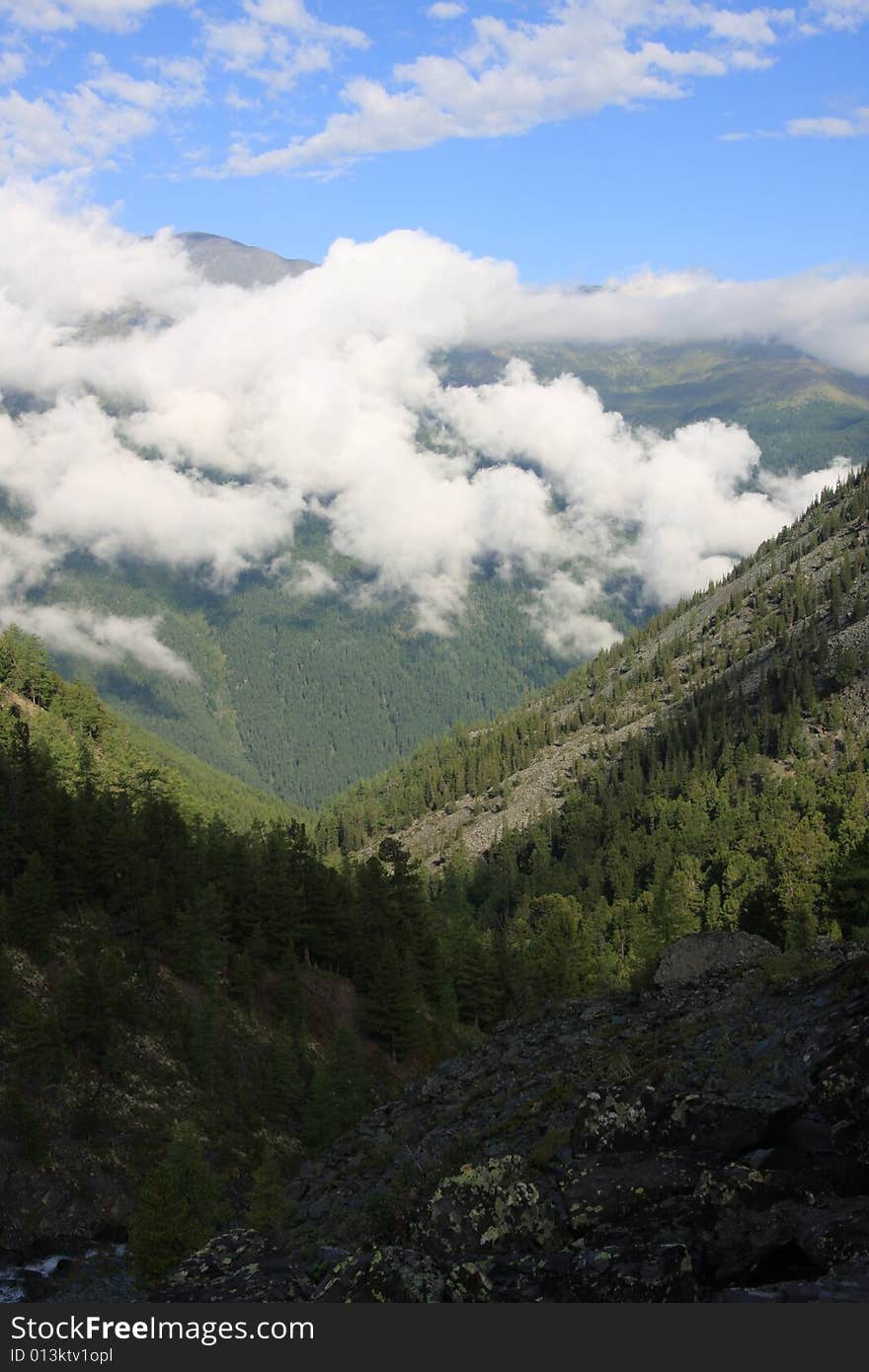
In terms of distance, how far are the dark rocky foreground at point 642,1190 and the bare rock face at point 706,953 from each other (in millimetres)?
17720

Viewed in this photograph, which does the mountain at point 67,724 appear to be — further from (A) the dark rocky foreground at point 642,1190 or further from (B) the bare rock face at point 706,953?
(A) the dark rocky foreground at point 642,1190

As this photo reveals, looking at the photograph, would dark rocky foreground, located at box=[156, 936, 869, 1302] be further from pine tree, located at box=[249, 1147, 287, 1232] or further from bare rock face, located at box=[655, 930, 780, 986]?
bare rock face, located at box=[655, 930, 780, 986]

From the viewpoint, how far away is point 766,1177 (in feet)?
73.6

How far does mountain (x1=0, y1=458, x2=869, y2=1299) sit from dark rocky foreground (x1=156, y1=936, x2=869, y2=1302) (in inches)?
4.3

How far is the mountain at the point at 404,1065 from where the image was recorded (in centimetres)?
2375

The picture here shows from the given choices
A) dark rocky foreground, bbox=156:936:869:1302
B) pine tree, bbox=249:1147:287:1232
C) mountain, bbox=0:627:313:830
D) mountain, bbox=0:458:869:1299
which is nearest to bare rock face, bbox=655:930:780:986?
mountain, bbox=0:458:869:1299

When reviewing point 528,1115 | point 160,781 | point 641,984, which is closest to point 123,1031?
point 641,984

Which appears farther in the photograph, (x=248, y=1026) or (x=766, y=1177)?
(x=248, y=1026)

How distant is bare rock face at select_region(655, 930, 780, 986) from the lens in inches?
2534

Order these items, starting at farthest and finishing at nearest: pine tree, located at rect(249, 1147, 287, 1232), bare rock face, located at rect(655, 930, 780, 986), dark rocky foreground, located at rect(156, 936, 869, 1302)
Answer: bare rock face, located at rect(655, 930, 780, 986)
pine tree, located at rect(249, 1147, 287, 1232)
dark rocky foreground, located at rect(156, 936, 869, 1302)

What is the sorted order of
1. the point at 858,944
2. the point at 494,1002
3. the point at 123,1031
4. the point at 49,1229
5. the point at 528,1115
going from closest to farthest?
1. the point at 528,1115
2. the point at 858,944
3. the point at 49,1229
4. the point at 123,1031
5. the point at 494,1002

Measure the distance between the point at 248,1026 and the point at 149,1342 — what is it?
78.9 m

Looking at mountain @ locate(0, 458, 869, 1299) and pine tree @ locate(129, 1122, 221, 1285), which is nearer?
mountain @ locate(0, 458, 869, 1299)

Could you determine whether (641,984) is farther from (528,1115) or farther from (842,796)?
(842,796)
